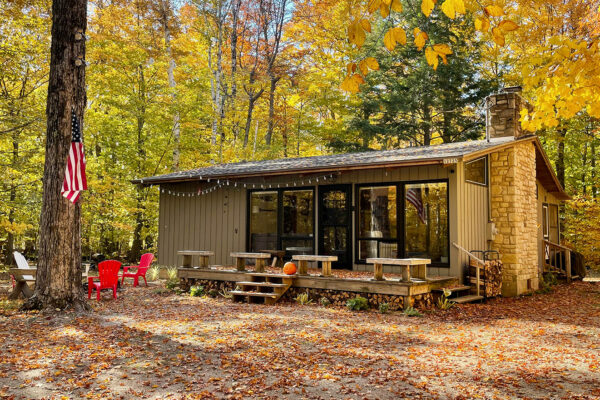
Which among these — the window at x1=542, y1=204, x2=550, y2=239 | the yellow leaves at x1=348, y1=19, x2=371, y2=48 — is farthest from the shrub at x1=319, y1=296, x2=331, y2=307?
the window at x1=542, y1=204, x2=550, y2=239

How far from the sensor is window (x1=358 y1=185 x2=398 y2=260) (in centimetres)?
970

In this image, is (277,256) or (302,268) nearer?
(302,268)

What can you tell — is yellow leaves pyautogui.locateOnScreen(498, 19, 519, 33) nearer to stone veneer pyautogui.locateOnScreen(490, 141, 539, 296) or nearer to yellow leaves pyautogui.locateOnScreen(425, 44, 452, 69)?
yellow leaves pyautogui.locateOnScreen(425, 44, 452, 69)

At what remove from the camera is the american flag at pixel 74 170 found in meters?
6.77

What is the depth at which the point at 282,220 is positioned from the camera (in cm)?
1119

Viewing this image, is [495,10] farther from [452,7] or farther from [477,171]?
[477,171]

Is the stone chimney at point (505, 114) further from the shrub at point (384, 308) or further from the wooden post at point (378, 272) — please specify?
the shrub at point (384, 308)

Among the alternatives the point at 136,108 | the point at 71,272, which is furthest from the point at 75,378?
the point at 136,108

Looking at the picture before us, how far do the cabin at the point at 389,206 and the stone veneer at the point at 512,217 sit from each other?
2 cm

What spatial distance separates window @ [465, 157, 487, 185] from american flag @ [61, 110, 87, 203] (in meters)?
6.99

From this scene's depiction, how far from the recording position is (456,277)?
8.93 meters

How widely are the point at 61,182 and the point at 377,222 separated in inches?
234

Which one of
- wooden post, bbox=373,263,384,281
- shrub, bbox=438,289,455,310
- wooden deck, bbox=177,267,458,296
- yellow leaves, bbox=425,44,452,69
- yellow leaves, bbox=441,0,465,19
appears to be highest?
yellow leaves, bbox=441,0,465,19

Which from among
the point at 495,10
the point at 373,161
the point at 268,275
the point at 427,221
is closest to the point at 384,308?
the point at 427,221
